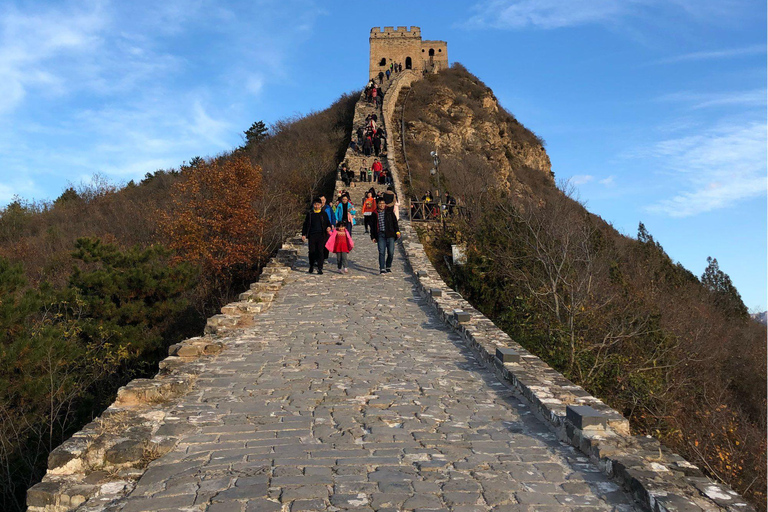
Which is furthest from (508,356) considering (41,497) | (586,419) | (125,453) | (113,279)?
(113,279)

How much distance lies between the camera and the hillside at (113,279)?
10.4m

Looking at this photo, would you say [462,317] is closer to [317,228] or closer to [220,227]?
[317,228]

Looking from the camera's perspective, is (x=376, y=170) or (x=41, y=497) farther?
(x=376, y=170)

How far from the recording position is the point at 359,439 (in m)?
5.11

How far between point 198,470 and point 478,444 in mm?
2336

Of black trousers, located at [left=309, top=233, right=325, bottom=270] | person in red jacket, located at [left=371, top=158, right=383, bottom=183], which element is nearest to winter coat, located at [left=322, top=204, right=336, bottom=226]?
black trousers, located at [left=309, top=233, right=325, bottom=270]

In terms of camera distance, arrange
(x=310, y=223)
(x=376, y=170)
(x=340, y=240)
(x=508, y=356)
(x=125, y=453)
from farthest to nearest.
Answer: (x=376, y=170)
(x=340, y=240)
(x=310, y=223)
(x=508, y=356)
(x=125, y=453)

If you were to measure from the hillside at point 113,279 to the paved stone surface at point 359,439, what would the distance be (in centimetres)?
396

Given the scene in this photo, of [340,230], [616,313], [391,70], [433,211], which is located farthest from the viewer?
[391,70]

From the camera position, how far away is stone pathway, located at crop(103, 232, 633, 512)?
13.2 ft

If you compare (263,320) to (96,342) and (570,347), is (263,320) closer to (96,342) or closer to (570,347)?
(96,342)

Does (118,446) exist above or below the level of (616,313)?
above

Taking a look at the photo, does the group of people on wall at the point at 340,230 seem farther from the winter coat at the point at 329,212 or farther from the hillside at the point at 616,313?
the hillside at the point at 616,313

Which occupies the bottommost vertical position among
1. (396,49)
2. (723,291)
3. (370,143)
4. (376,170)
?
(723,291)
